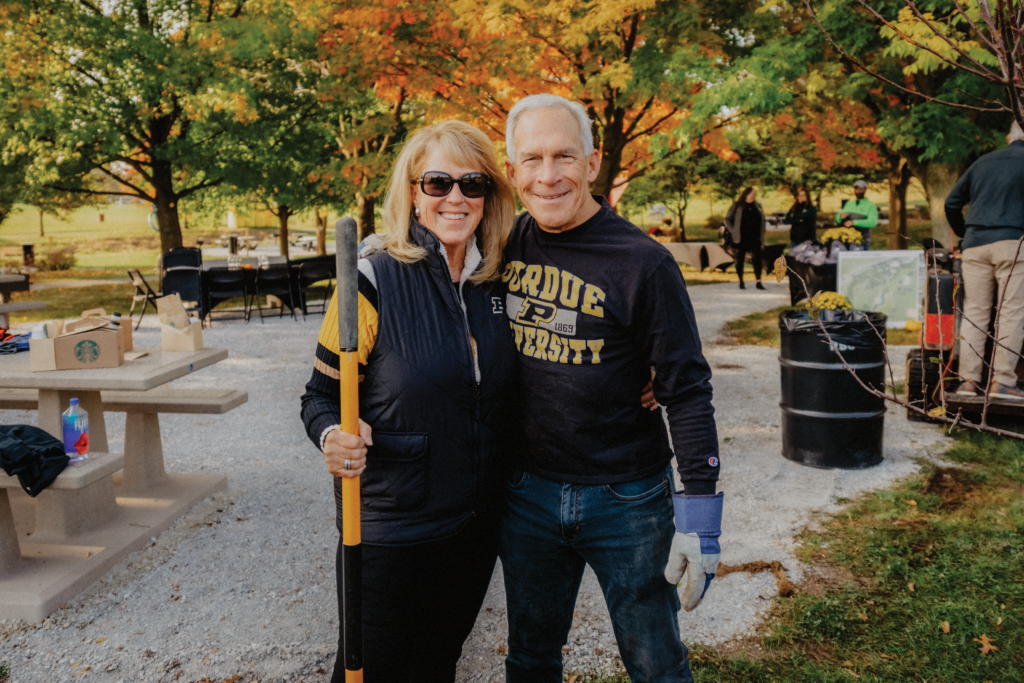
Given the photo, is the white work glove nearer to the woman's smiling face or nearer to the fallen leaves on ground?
the woman's smiling face

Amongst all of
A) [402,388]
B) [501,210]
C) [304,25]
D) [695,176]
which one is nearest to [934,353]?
[501,210]

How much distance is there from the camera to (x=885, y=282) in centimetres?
1115

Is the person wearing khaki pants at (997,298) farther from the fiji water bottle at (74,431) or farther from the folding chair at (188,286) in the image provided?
the folding chair at (188,286)

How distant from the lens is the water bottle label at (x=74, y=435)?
4.12 metres

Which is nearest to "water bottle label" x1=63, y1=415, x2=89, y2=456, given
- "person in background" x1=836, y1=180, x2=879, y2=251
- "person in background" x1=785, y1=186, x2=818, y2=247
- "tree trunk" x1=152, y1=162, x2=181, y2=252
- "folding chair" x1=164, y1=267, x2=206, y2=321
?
"folding chair" x1=164, y1=267, x2=206, y2=321

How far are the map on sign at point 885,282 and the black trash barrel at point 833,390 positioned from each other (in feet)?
19.8

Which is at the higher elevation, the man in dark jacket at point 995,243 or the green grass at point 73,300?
the man in dark jacket at point 995,243

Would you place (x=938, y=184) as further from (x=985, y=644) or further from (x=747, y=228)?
(x=985, y=644)

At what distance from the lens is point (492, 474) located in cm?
214

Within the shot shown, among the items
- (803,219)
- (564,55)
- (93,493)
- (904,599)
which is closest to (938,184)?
(803,219)

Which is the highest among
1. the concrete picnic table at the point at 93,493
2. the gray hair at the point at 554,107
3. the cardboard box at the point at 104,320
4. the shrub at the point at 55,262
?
the gray hair at the point at 554,107

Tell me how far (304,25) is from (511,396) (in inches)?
452

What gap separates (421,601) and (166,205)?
1618 cm

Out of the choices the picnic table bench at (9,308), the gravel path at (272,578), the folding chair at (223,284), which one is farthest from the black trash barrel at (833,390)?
the folding chair at (223,284)
